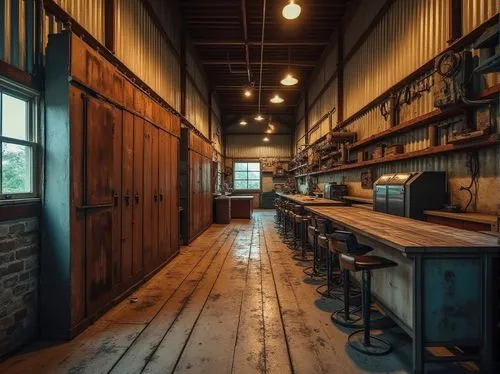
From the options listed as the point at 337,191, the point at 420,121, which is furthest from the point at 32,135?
the point at 337,191

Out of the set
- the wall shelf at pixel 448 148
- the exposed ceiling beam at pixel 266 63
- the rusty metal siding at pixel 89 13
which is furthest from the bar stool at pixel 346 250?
the exposed ceiling beam at pixel 266 63

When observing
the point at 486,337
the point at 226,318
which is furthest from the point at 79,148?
the point at 486,337

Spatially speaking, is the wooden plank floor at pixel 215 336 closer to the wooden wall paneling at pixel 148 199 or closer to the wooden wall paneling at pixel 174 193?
the wooden wall paneling at pixel 148 199

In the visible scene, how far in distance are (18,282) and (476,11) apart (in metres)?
4.67

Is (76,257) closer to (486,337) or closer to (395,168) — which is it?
(486,337)

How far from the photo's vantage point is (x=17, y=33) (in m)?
2.44

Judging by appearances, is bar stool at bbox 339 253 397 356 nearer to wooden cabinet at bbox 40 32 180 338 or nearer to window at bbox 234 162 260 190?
wooden cabinet at bbox 40 32 180 338

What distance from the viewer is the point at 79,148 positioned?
2.73 m

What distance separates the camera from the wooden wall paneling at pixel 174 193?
5426 millimetres

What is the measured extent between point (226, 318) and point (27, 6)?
9.97 feet

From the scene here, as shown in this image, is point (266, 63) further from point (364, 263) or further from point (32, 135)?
point (364, 263)

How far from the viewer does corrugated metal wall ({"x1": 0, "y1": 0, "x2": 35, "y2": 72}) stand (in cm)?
232

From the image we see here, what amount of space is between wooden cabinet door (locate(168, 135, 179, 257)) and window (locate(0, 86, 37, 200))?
2.71 m

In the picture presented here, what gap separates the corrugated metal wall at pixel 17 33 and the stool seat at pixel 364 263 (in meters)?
2.84
